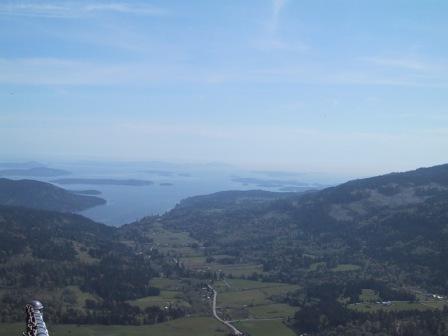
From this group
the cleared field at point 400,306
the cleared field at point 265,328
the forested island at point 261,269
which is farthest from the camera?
the cleared field at point 400,306

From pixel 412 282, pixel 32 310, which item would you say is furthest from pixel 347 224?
pixel 32 310

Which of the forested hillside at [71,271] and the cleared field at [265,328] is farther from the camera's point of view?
the forested hillside at [71,271]

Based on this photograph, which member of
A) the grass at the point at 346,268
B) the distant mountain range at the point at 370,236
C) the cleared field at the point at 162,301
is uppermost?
the distant mountain range at the point at 370,236

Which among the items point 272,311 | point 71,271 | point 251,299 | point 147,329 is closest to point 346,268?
point 251,299

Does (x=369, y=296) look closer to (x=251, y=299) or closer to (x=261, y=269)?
(x=251, y=299)

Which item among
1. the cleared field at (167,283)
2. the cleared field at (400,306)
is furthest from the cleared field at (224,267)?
the cleared field at (400,306)

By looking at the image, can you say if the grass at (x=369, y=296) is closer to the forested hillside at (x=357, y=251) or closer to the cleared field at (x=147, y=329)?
the forested hillside at (x=357, y=251)
